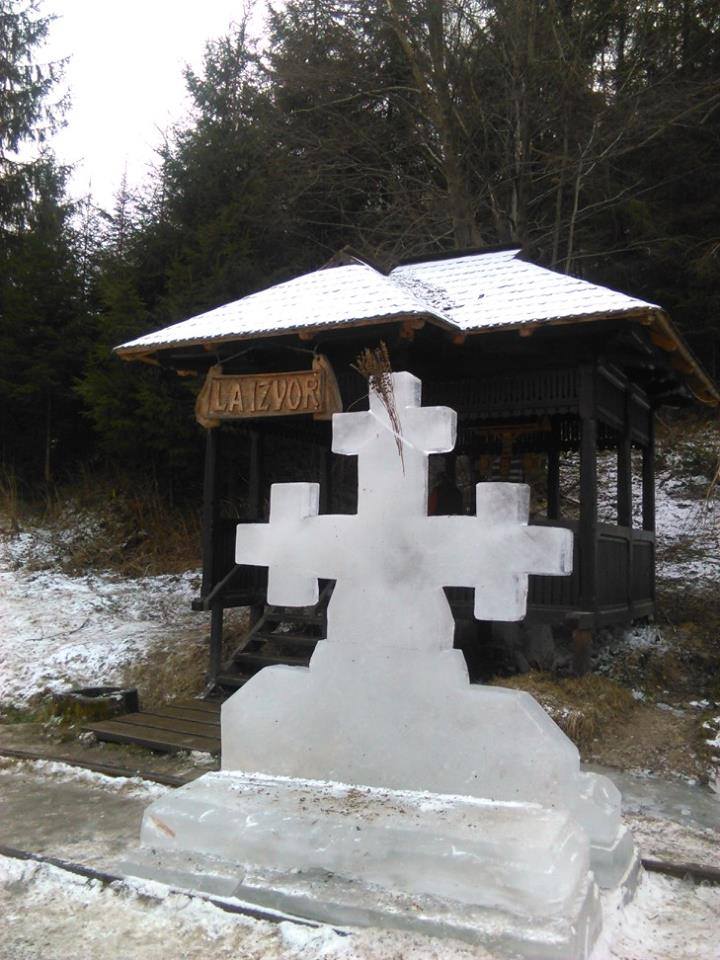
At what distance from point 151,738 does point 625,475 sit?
5.90m

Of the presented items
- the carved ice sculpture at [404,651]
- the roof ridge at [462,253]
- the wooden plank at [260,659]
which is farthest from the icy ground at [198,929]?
the roof ridge at [462,253]

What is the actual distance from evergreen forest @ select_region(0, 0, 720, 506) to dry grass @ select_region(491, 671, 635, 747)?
26.3ft

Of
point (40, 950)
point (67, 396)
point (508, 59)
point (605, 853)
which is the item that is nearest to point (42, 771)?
point (40, 950)

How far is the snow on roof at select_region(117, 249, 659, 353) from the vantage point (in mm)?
7480

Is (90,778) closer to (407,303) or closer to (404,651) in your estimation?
(404,651)

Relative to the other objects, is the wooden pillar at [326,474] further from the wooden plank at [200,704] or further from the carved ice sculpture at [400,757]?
the carved ice sculpture at [400,757]

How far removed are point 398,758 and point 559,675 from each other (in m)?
5.49

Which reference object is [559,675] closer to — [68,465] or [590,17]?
[590,17]

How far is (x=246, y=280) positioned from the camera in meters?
15.3

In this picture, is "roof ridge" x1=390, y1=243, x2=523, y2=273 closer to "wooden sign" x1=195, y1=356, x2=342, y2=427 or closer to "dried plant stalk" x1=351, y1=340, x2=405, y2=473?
"wooden sign" x1=195, y1=356, x2=342, y2=427

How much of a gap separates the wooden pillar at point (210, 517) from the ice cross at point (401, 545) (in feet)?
18.5

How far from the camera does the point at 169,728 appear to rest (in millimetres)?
7754

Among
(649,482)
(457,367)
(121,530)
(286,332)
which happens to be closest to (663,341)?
(457,367)

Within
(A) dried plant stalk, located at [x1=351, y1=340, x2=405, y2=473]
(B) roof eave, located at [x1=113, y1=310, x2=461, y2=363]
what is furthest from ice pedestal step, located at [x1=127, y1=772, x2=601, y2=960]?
(B) roof eave, located at [x1=113, y1=310, x2=461, y2=363]
